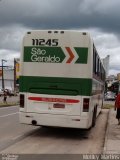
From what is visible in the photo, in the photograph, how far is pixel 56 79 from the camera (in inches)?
608

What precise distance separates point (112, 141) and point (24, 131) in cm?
452

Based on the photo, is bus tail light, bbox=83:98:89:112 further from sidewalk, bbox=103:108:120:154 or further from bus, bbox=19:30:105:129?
sidewalk, bbox=103:108:120:154

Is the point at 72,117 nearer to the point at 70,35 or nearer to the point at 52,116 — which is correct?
the point at 52,116

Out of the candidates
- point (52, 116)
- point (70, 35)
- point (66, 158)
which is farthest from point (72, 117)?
point (66, 158)

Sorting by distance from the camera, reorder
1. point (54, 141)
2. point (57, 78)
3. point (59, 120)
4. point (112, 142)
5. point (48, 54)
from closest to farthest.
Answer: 1. point (112, 142)
2. point (54, 141)
3. point (59, 120)
4. point (57, 78)
5. point (48, 54)

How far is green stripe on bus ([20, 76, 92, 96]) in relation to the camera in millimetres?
15219

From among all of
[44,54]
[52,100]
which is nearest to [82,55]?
[44,54]

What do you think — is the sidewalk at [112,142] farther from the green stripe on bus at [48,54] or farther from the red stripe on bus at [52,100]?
the green stripe on bus at [48,54]

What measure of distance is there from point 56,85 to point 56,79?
0.20 m

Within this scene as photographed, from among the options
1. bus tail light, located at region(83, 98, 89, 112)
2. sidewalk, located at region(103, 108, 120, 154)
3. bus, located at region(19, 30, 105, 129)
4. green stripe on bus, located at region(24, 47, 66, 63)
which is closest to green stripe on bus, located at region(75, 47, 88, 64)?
bus, located at region(19, 30, 105, 129)

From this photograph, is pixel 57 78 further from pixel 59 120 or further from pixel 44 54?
pixel 59 120

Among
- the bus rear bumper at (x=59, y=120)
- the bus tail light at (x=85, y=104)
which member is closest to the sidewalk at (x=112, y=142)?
the bus rear bumper at (x=59, y=120)

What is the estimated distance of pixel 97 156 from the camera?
11922 mm

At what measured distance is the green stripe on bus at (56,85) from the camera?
1522cm
